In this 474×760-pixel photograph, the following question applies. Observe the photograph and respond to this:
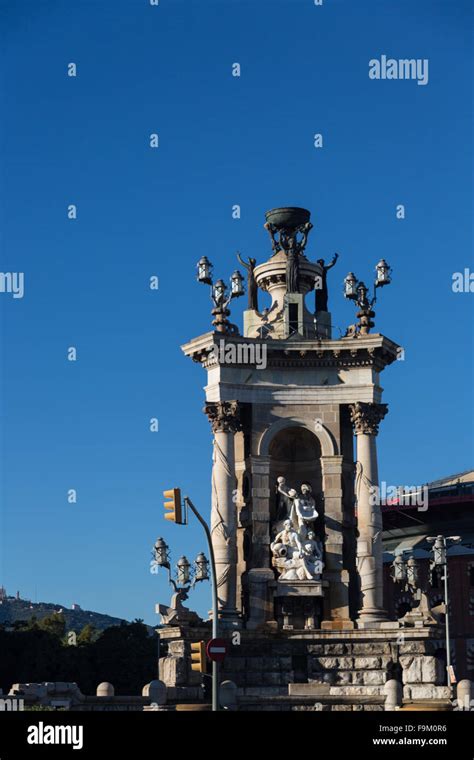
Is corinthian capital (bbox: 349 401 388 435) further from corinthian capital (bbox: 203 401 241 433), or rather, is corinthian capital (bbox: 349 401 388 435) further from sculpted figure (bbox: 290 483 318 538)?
corinthian capital (bbox: 203 401 241 433)

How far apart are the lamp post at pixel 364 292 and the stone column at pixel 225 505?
622 centimetres

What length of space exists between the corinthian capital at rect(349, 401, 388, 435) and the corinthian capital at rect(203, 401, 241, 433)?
4482 millimetres

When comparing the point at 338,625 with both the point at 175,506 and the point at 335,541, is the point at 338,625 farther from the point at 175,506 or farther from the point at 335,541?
the point at 175,506

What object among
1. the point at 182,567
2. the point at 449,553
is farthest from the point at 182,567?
the point at 449,553

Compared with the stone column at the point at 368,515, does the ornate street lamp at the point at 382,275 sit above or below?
above

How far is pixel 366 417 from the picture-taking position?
4928cm

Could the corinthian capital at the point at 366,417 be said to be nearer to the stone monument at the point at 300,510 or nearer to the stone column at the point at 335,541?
the stone monument at the point at 300,510

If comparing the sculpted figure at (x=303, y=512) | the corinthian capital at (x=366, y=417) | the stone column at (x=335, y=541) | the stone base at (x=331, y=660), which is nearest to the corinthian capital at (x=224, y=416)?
the sculpted figure at (x=303, y=512)

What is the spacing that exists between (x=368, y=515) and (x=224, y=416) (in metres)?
6.54

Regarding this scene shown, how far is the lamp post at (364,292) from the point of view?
50.8 m

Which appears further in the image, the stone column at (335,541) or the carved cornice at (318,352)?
the carved cornice at (318,352)

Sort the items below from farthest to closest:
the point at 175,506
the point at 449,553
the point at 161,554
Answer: the point at 449,553 < the point at 161,554 < the point at 175,506

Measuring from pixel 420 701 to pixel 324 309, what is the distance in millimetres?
19505
